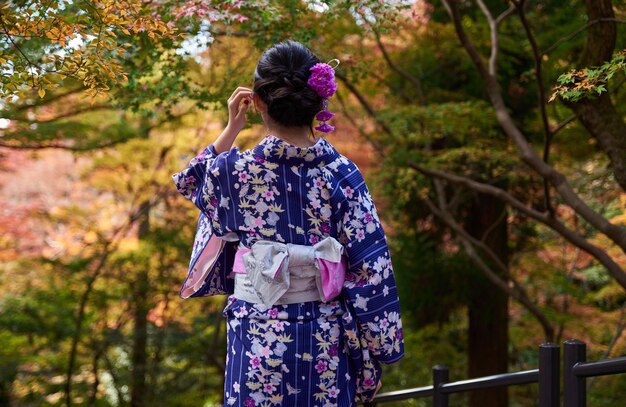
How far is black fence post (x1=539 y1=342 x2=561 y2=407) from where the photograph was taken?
2.27 metres

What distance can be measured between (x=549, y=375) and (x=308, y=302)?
0.81 metres

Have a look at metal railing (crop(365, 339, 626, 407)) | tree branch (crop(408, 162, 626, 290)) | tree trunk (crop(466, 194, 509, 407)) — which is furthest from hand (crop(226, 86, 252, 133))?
tree trunk (crop(466, 194, 509, 407))

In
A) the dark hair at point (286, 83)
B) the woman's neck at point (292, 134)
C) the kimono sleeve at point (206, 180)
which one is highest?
the dark hair at point (286, 83)

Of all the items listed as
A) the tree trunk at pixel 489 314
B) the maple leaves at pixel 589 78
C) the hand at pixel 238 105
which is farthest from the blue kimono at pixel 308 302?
the tree trunk at pixel 489 314

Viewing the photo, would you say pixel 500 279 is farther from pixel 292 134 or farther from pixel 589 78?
pixel 292 134

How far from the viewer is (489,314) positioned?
732cm

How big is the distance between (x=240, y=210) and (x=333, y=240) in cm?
27

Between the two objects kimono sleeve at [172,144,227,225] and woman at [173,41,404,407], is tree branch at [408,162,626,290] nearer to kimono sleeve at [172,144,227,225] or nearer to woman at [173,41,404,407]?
woman at [173,41,404,407]

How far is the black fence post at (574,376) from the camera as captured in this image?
212 cm

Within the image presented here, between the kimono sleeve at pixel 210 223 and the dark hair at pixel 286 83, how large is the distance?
18cm

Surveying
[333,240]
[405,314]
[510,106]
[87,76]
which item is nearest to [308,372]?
[333,240]

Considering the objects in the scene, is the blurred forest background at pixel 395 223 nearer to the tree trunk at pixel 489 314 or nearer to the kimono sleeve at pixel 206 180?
the tree trunk at pixel 489 314

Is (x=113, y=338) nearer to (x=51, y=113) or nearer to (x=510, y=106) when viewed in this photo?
(x=51, y=113)

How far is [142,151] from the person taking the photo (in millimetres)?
8133
